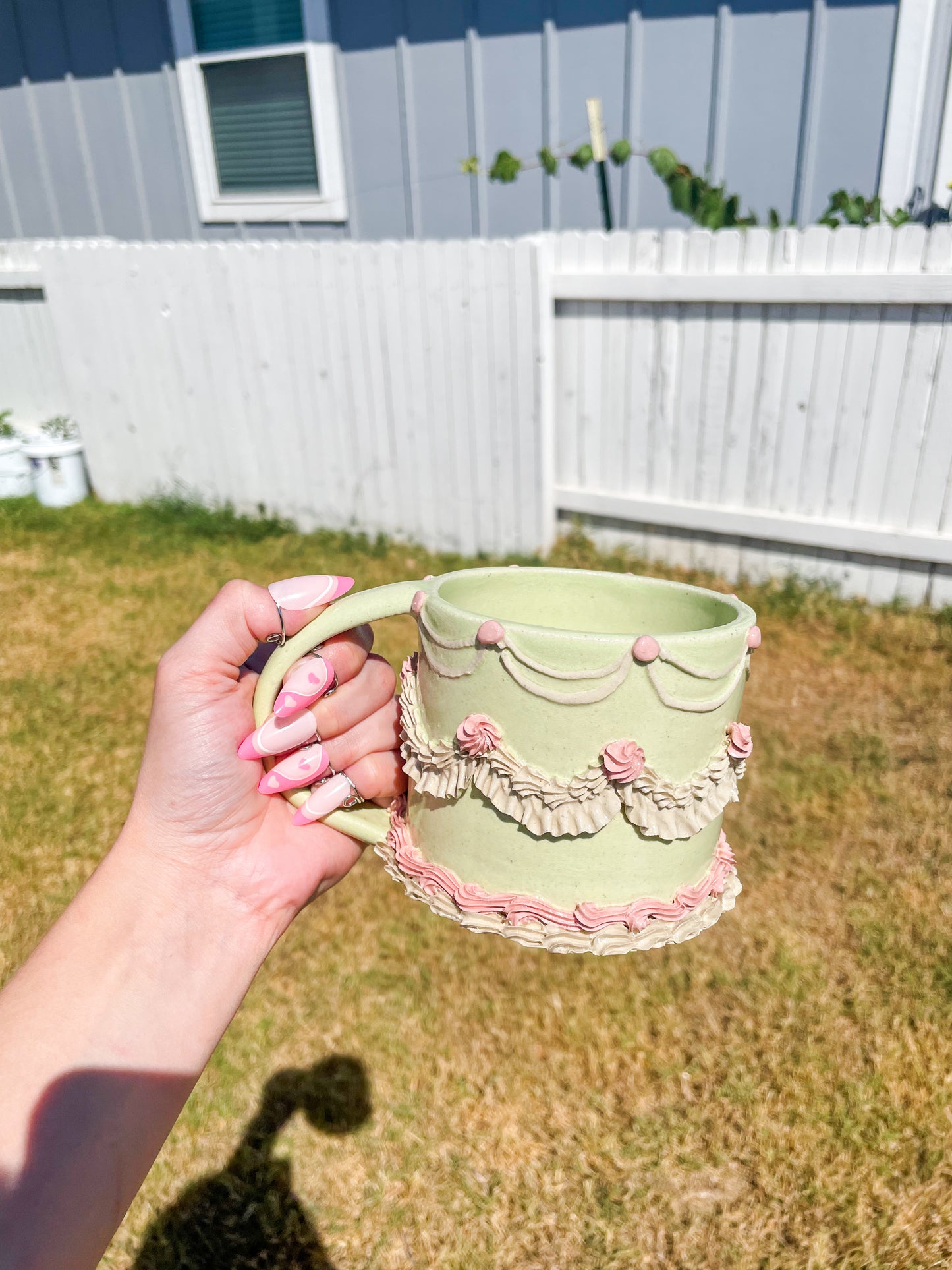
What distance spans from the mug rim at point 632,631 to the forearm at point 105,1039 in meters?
0.76

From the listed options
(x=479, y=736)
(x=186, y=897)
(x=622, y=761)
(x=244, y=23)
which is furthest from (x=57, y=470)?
(x=622, y=761)

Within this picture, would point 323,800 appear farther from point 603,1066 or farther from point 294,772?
point 603,1066

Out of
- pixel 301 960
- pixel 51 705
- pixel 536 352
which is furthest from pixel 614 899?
pixel 536 352

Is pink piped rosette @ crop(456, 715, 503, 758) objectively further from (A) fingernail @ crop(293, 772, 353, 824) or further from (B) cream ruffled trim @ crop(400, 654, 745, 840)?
(A) fingernail @ crop(293, 772, 353, 824)

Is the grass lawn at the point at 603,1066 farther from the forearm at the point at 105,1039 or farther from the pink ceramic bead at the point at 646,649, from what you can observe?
the pink ceramic bead at the point at 646,649

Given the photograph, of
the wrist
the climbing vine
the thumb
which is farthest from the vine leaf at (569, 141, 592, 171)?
the wrist

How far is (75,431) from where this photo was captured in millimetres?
7375

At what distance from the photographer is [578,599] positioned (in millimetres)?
1516

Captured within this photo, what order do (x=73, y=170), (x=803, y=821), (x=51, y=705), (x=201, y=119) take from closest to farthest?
(x=803, y=821) < (x=51, y=705) < (x=201, y=119) < (x=73, y=170)

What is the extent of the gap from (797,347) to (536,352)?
1.34 m

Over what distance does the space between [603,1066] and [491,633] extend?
1769mm

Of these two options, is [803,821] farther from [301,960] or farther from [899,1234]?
[301,960]

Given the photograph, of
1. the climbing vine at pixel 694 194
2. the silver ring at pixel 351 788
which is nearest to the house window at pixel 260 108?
the climbing vine at pixel 694 194

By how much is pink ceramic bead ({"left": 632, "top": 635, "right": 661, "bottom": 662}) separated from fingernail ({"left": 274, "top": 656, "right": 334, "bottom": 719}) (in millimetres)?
542
